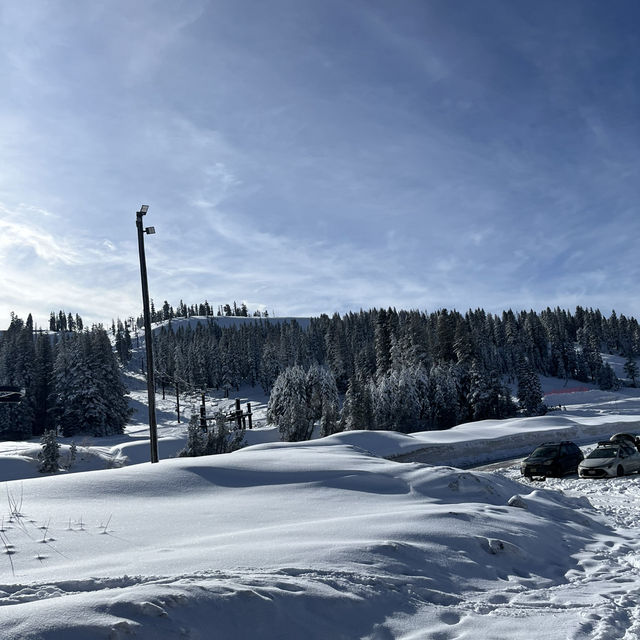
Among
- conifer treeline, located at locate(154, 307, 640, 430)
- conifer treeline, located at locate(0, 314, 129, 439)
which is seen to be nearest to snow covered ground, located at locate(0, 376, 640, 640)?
conifer treeline, located at locate(154, 307, 640, 430)

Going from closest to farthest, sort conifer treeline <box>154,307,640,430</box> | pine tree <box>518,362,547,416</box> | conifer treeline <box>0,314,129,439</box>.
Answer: conifer treeline <box>154,307,640,430</box>, conifer treeline <box>0,314,129,439</box>, pine tree <box>518,362,547,416</box>

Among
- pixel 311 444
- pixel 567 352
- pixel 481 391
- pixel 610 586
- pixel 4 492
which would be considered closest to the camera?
pixel 610 586

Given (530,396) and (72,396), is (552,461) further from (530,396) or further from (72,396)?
(72,396)

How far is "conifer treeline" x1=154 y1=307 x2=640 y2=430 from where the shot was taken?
168 feet

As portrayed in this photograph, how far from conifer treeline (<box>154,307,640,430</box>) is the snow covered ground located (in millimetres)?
21637

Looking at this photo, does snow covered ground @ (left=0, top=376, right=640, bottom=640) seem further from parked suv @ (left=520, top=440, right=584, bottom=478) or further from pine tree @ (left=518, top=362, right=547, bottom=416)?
pine tree @ (left=518, top=362, right=547, bottom=416)

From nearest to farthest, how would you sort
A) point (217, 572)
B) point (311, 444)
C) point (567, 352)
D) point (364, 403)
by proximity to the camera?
point (217, 572), point (311, 444), point (364, 403), point (567, 352)

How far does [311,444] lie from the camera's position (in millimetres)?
21234

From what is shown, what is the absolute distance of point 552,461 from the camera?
63.5 feet

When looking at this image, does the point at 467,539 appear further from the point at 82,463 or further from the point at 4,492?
the point at 82,463

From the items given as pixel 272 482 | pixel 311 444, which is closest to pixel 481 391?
pixel 311 444

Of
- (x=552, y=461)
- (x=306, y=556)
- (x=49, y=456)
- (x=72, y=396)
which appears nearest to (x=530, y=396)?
(x=552, y=461)

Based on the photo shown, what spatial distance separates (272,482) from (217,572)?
17.1 ft

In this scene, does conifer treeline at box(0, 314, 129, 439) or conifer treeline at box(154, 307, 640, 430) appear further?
conifer treeline at box(0, 314, 129, 439)
